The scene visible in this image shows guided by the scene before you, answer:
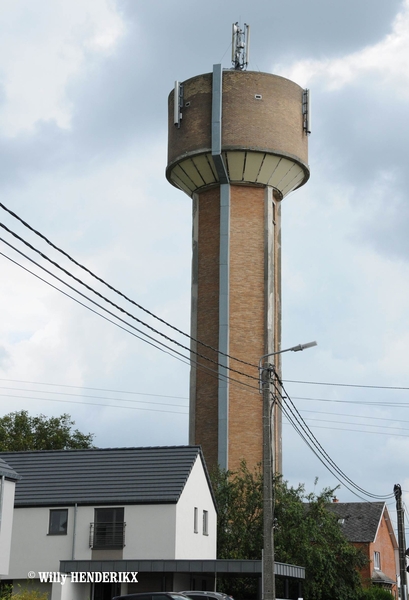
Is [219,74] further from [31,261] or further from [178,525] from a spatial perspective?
[31,261]

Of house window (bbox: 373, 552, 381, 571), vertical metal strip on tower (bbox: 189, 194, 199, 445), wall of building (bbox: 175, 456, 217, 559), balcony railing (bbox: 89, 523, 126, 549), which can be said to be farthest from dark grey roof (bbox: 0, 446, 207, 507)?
house window (bbox: 373, 552, 381, 571)

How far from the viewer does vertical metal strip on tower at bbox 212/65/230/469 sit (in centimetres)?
4269

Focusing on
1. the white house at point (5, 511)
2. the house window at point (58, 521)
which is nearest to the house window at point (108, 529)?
the house window at point (58, 521)

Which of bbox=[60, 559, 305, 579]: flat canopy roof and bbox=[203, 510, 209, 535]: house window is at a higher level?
bbox=[203, 510, 209, 535]: house window

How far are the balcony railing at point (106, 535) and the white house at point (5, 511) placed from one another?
4.51 m

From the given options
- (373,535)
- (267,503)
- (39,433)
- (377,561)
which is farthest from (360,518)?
(267,503)

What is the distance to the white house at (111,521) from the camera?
31391 mm

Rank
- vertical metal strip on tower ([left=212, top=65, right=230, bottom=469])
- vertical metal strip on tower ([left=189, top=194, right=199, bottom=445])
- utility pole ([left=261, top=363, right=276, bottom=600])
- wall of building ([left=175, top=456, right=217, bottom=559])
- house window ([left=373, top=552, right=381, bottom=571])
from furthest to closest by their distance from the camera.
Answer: house window ([left=373, top=552, right=381, bottom=571])
vertical metal strip on tower ([left=189, top=194, right=199, bottom=445])
vertical metal strip on tower ([left=212, top=65, right=230, bottom=469])
wall of building ([left=175, top=456, right=217, bottom=559])
utility pole ([left=261, top=363, right=276, bottom=600])

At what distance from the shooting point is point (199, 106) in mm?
46188

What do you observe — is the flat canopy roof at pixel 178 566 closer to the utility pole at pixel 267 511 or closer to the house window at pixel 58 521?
the house window at pixel 58 521

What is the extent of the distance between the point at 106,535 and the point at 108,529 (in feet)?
0.70

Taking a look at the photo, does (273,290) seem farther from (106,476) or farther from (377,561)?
(377,561)

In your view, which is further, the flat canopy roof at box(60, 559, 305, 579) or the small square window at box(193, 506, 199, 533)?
the small square window at box(193, 506, 199, 533)

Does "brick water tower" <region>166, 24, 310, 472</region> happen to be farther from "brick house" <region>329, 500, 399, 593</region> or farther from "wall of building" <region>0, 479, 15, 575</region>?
"brick house" <region>329, 500, 399, 593</region>
